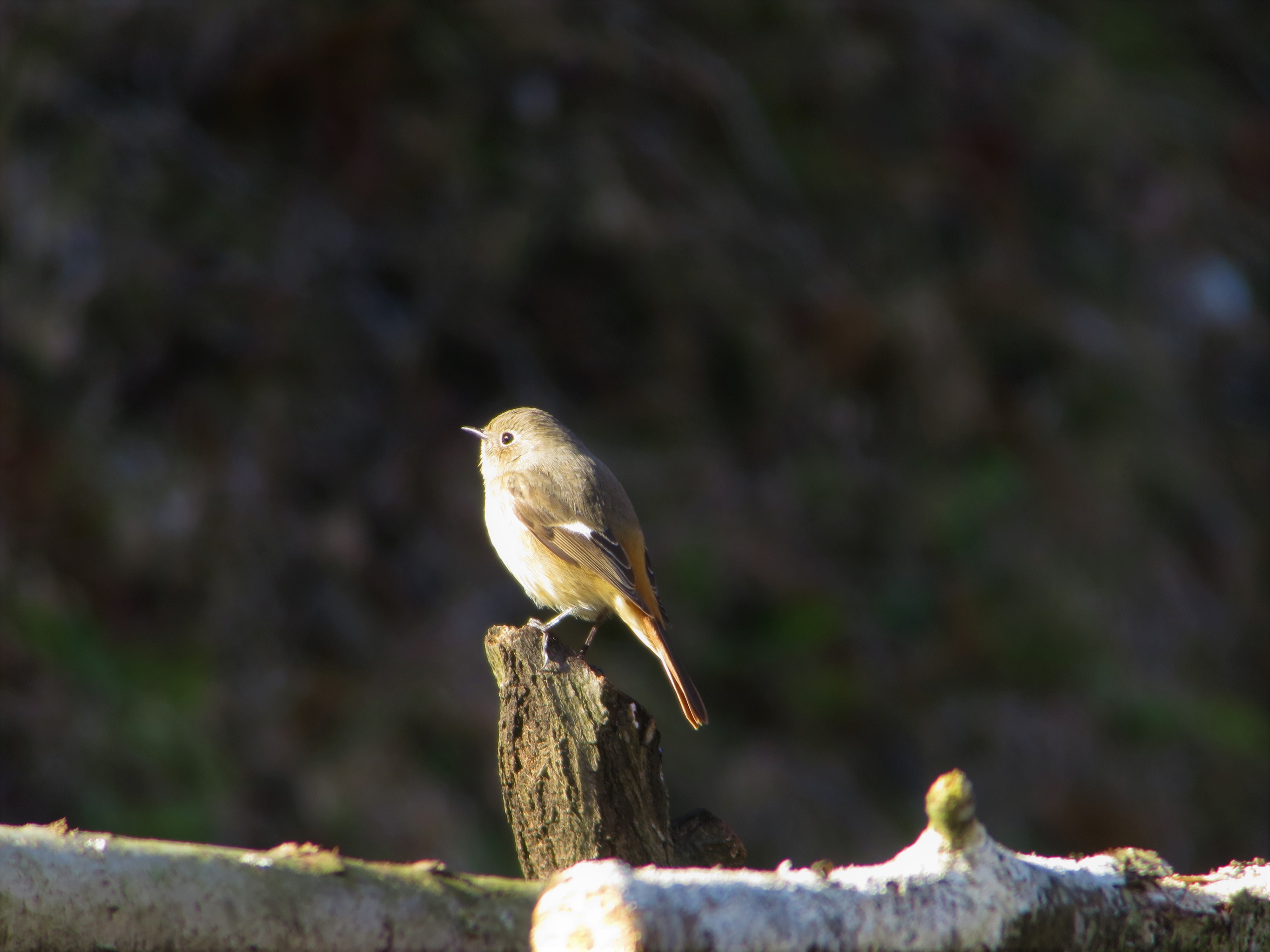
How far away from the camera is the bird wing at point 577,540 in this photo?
3.88 m

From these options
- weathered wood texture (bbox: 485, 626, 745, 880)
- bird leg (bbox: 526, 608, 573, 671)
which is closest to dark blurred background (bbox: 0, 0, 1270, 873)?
bird leg (bbox: 526, 608, 573, 671)

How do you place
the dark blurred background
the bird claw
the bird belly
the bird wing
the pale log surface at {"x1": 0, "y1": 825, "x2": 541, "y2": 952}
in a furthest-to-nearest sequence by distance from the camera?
the dark blurred background → the bird belly → the bird wing → the bird claw → the pale log surface at {"x1": 0, "y1": 825, "x2": 541, "y2": 952}

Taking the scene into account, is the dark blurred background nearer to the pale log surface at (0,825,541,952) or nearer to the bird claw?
the bird claw

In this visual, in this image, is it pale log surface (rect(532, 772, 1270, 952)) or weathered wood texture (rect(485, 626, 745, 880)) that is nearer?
pale log surface (rect(532, 772, 1270, 952))

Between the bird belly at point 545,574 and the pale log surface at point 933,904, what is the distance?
2.03 m

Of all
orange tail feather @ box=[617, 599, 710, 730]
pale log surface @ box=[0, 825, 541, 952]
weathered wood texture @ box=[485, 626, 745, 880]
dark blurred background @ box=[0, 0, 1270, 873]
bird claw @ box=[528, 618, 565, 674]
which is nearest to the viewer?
pale log surface @ box=[0, 825, 541, 952]

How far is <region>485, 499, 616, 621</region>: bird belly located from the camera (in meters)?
4.01

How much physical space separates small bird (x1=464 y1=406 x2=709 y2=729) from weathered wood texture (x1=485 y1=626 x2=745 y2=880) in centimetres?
135

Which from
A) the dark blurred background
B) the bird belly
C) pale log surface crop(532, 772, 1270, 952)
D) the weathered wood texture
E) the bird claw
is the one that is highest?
the dark blurred background

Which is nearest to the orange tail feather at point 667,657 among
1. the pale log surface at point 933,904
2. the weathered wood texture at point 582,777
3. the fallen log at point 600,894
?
the weathered wood texture at point 582,777

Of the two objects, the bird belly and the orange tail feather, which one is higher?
the bird belly

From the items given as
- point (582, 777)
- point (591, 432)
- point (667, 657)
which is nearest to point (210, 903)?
point (582, 777)

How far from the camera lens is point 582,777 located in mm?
2229

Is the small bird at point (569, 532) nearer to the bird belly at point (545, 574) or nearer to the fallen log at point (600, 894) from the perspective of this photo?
the bird belly at point (545, 574)
